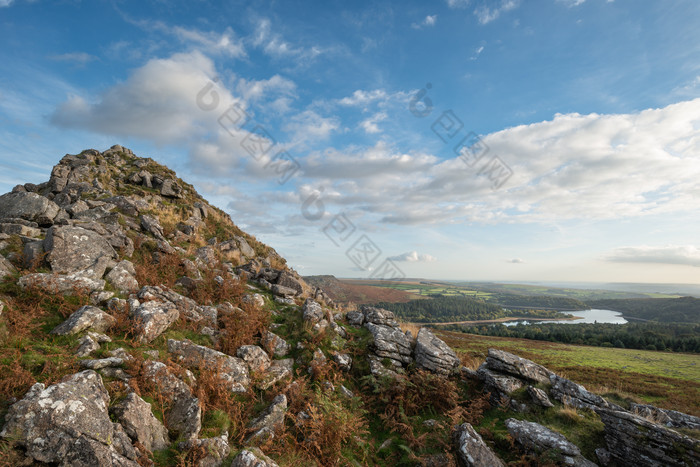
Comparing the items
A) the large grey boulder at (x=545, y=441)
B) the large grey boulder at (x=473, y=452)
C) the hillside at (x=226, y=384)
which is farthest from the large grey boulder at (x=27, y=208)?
the large grey boulder at (x=545, y=441)

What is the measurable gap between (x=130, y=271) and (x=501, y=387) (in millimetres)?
15218

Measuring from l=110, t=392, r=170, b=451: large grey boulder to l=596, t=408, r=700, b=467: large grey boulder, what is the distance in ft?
38.5

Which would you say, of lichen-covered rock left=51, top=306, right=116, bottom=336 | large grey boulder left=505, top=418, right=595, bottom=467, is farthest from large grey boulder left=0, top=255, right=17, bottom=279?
large grey boulder left=505, top=418, right=595, bottom=467

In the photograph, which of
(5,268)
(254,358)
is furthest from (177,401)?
(5,268)

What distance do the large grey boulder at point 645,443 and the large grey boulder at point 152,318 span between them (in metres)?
13.8

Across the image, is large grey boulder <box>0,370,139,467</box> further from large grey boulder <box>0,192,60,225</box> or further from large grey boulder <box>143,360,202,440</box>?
large grey boulder <box>0,192,60,225</box>

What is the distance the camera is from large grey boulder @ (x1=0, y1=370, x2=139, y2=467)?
4.55 metres

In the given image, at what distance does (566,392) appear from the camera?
10.8 metres

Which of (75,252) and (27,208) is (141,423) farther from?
(27,208)

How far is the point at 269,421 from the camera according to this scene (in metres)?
7.49

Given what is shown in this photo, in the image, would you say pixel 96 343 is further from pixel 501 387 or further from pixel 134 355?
pixel 501 387

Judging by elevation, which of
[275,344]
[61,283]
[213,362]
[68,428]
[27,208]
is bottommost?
[275,344]

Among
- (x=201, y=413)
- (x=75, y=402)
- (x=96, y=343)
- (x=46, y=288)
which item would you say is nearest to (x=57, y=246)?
(x=46, y=288)

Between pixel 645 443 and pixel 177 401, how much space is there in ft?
40.3
